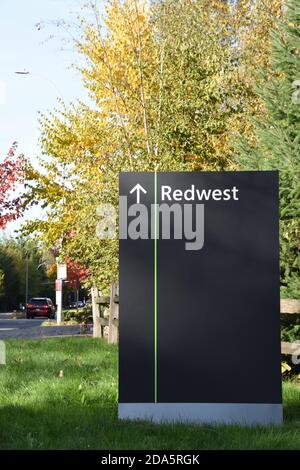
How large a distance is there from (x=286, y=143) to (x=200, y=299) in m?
4.68

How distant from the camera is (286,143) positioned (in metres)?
11.6

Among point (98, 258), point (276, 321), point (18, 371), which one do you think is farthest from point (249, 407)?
point (98, 258)

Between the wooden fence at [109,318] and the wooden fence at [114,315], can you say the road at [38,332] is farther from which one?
the wooden fence at [114,315]

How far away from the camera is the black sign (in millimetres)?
7605

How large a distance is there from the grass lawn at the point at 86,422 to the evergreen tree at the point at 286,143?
2.14m

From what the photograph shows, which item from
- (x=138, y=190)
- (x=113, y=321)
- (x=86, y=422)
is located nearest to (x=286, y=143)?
(x=138, y=190)

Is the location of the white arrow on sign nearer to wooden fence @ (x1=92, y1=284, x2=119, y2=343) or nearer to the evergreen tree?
the evergreen tree

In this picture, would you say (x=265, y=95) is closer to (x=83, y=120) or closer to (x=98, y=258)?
(x=98, y=258)

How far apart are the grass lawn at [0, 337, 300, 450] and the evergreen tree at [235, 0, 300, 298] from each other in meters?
2.14

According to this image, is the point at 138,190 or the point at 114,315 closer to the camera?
the point at 138,190

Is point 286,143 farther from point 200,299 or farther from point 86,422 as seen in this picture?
point 86,422

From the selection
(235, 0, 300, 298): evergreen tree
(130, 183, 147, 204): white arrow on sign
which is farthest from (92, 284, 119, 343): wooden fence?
(130, 183, 147, 204): white arrow on sign

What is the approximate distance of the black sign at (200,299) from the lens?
25.0 ft

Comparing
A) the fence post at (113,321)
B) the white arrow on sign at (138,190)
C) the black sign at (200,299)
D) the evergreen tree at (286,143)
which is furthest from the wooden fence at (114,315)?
the white arrow on sign at (138,190)
